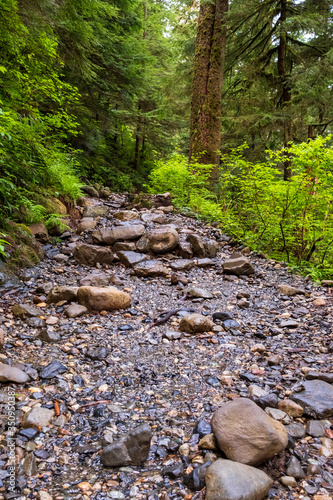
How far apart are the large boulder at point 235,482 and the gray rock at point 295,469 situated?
162mm

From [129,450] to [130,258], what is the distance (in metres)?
3.67

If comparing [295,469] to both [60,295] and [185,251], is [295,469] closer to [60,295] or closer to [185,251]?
[60,295]

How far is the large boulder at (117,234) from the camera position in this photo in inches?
223

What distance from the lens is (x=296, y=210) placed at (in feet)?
18.9

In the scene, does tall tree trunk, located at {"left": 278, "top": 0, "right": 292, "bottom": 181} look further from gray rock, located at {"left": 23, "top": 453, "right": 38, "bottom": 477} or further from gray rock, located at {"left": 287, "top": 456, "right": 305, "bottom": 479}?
gray rock, located at {"left": 23, "top": 453, "right": 38, "bottom": 477}

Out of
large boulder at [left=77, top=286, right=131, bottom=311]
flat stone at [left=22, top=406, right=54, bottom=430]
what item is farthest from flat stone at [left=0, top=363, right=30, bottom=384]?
large boulder at [left=77, top=286, right=131, bottom=311]

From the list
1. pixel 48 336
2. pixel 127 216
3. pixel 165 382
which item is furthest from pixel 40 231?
pixel 165 382

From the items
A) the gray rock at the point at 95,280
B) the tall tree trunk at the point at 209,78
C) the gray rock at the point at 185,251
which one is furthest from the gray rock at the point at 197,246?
the tall tree trunk at the point at 209,78

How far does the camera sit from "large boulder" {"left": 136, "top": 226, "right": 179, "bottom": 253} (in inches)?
217

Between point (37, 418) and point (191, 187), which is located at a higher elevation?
point (191, 187)

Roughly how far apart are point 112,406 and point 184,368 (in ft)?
2.43

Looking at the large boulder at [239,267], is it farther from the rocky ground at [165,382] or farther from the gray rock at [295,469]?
the gray rock at [295,469]

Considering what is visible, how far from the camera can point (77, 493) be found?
1.47 meters

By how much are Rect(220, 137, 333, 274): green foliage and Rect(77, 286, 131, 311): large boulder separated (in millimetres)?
3582
